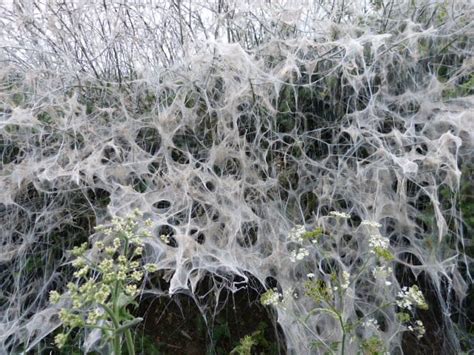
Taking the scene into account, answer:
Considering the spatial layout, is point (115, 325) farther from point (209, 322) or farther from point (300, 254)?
point (209, 322)

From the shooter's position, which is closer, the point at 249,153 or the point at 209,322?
the point at 209,322

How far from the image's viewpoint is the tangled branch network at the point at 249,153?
5.37 ft

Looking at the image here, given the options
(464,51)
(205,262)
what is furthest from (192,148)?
(464,51)

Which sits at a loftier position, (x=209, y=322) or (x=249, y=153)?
(x=249, y=153)

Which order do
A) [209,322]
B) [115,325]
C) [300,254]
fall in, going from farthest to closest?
[209,322], [300,254], [115,325]

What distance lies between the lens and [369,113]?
1837 mm

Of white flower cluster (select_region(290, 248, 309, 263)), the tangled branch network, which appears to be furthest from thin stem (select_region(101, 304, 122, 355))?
white flower cluster (select_region(290, 248, 309, 263))

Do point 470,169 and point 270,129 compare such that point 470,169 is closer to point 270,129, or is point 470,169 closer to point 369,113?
point 369,113

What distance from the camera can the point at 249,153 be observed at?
1.91m

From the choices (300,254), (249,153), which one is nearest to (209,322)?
(300,254)

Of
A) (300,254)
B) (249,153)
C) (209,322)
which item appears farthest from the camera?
(249,153)

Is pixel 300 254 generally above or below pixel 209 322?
above

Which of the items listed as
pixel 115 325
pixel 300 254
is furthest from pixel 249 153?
pixel 115 325

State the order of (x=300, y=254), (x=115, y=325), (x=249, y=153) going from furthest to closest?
1. (x=249, y=153)
2. (x=300, y=254)
3. (x=115, y=325)
